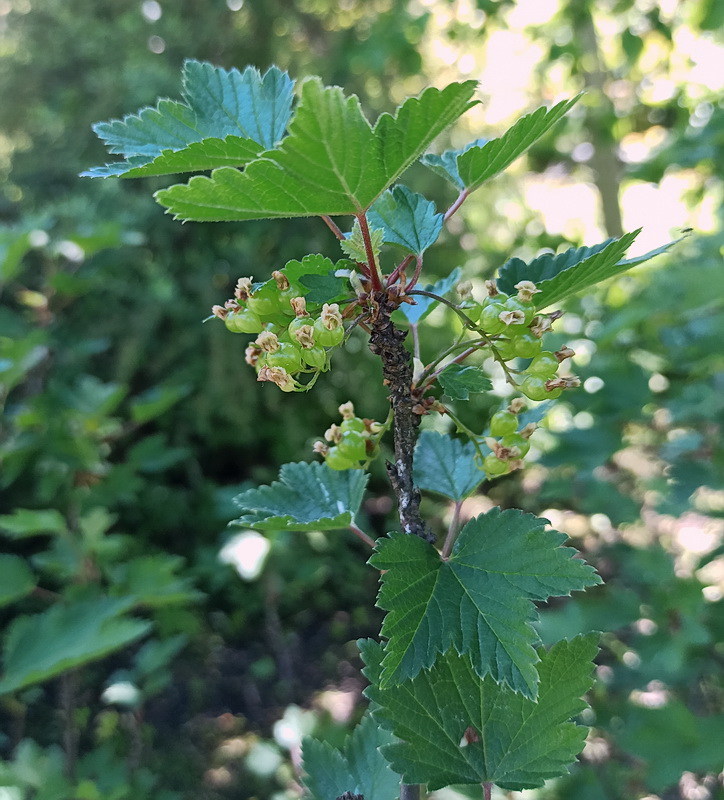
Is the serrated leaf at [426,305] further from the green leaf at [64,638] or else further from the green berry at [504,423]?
the green leaf at [64,638]

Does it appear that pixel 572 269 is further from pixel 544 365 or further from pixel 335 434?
pixel 335 434

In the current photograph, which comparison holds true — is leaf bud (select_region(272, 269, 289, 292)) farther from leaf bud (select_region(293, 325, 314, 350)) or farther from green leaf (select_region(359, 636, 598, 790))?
green leaf (select_region(359, 636, 598, 790))

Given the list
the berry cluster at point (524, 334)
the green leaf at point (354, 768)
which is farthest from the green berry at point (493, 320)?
the green leaf at point (354, 768)

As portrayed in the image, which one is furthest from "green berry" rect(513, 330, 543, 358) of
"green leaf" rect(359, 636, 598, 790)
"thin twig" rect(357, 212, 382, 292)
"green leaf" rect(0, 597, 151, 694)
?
"green leaf" rect(0, 597, 151, 694)

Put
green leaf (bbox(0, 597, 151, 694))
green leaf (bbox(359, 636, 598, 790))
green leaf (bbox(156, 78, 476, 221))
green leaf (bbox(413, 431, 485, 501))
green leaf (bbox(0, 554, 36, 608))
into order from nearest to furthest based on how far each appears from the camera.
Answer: green leaf (bbox(156, 78, 476, 221))
green leaf (bbox(359, 636, 598, 790))
green leaf (bbox(413, 431, 485, 501))
green leaf (bbox(0, 597, 151, 694))
green leaf (bbox(0, 554, 36, 608))

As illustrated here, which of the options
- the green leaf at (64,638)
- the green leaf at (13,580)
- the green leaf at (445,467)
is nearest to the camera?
the green leaf at (445,467)

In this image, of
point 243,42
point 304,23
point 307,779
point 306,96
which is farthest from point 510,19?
point 307,779
